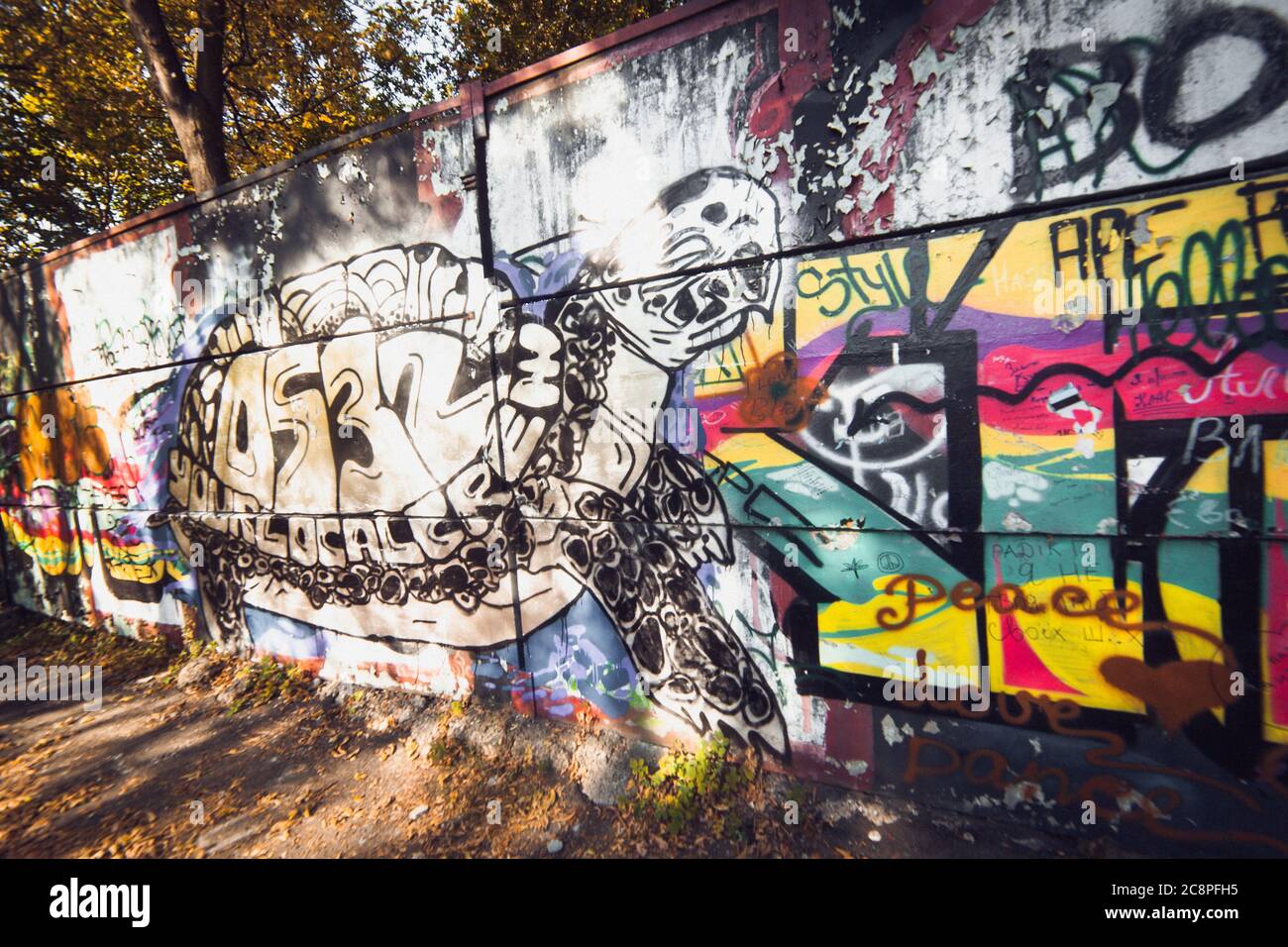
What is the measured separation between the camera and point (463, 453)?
135 inches

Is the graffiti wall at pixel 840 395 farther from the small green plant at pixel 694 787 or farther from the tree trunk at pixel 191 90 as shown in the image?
the tree trunk at pixel 191 90

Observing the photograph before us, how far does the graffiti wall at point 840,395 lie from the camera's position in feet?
6.35

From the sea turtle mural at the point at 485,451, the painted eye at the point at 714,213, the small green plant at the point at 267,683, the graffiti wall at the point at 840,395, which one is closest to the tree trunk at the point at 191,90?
the graffiti wall at the point at 840,395

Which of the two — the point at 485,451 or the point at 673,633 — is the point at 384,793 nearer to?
the point at 673,633

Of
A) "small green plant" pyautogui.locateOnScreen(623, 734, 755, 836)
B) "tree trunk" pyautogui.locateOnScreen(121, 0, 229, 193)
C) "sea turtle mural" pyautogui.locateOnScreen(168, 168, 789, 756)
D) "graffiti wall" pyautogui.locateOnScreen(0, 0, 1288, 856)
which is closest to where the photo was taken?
"graffiti wall" pyautogui.locateOnScreen(0, 0, 1288, 856)

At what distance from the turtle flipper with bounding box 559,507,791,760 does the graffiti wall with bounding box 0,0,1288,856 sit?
20 millimetres

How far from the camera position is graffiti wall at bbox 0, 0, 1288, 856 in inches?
76.2

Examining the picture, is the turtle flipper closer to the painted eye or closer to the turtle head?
the turtle head

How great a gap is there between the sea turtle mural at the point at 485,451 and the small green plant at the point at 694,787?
168 mm

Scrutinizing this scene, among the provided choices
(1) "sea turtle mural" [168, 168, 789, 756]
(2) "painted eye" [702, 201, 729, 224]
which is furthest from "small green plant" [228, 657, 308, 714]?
(2) "painted eye" [702, 201, 729, 224]

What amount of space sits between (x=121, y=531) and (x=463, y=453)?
15.2ft

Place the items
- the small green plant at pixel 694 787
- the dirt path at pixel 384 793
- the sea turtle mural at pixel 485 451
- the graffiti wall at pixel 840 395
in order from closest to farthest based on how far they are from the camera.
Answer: the graffiti wall at pixel 840 395, the dirt path at pixel 384 793, the small green plant at pixel 694 787, the sea turtle mural at pixel 485 451
